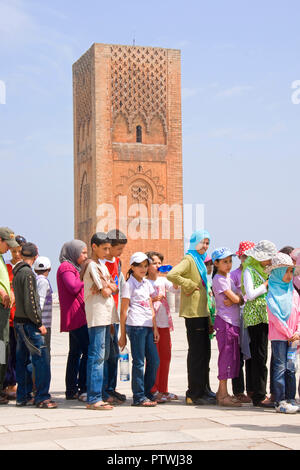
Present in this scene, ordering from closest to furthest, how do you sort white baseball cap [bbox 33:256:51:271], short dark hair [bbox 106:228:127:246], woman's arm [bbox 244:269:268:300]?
woman's arm [bbox 244:269:268:300]
short dark hair [bbox 106:228:127:246]
white baseball cap [bbox 33:256:51:271]

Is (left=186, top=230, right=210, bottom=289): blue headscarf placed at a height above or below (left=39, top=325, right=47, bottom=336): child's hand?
→ above

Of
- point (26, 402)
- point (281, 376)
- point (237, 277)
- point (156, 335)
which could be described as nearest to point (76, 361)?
point (26, 402)

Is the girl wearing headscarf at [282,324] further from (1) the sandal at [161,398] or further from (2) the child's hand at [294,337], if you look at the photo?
(1) the sandal at [161,398]

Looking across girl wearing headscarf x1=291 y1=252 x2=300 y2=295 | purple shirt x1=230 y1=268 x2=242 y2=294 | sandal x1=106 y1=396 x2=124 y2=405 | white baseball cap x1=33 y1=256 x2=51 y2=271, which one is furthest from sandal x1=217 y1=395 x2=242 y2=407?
white baseball cap x1=33 y1=256 x2=51 y2=271

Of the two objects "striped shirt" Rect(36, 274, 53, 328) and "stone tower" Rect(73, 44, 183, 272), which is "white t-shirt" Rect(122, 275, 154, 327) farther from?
"stone tower" Rect(73, 44, 183, 272)

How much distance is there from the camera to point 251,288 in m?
6.39

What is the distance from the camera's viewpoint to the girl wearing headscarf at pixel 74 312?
6.79 metres

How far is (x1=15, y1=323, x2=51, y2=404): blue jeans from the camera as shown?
6.45 m

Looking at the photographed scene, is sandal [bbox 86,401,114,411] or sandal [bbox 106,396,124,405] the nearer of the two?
sandal [bbox 86,401,114,411]

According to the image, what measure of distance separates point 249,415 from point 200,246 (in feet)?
5.10

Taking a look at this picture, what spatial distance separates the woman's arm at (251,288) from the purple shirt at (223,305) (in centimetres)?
22

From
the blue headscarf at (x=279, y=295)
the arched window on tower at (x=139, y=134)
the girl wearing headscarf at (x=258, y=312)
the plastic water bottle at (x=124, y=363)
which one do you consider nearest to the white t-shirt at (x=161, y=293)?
the plastic water bottle at (x=124, y=363)

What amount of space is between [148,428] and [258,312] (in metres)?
1.60
